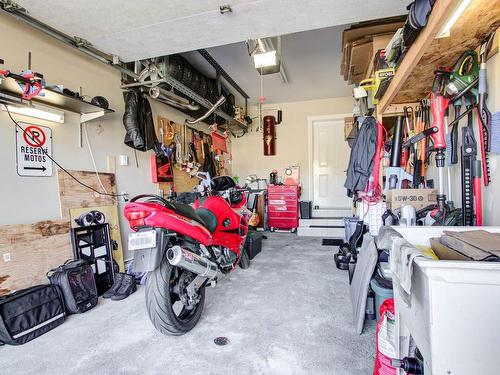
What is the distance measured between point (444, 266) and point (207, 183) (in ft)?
7.51

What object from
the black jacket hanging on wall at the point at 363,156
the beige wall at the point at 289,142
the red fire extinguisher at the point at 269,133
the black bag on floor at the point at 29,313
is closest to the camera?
the black bag on floor at the point at 29,313

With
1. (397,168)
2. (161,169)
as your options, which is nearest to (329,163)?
(397,168)

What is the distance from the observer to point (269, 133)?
614cm

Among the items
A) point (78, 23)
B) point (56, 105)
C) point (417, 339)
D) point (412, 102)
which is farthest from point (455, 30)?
point (56, 105)

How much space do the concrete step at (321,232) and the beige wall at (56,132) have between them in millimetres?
3067

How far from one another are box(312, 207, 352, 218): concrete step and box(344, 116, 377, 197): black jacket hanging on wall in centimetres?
280

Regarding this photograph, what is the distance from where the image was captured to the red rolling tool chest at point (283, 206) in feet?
17.6

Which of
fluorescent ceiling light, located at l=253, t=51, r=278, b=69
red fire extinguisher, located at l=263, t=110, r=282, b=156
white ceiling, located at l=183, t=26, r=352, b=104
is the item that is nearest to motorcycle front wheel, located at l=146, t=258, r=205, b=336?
fluorescent ceiling light, located at l=253, t=51, r=278, b=69

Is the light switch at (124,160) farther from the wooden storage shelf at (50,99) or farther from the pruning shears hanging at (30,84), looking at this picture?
the pruning shears hanging at (30,84)

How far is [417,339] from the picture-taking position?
79cm

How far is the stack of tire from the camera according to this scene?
3.35 m

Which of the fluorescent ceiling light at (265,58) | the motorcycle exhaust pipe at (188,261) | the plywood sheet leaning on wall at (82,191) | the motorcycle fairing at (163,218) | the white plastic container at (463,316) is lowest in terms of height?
the motorcycle exhaust pipe at (188,261)

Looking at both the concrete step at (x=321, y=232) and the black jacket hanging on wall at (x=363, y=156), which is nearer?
the black jacket hanging on wall at (x=363, y=156)

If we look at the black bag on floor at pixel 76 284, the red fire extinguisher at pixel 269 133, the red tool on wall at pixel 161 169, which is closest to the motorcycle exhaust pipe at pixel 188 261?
the black bag on floor at pixel 76 284
